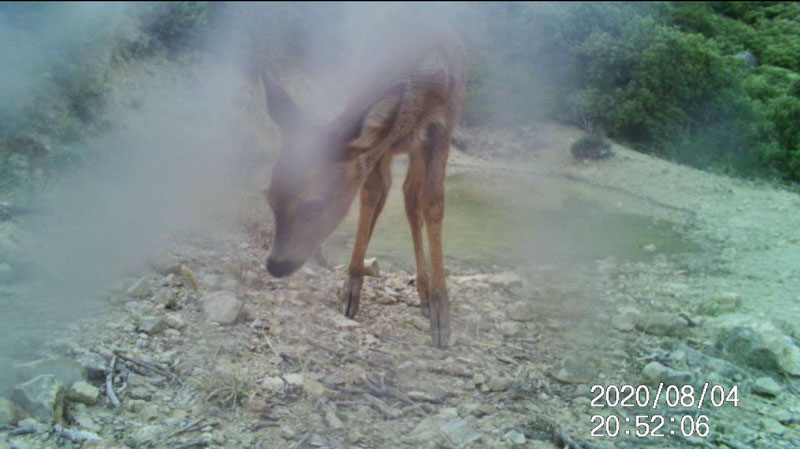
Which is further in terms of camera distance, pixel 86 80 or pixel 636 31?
pixel 86 80

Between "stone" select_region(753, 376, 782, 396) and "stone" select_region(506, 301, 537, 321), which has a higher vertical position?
"stone" select_region(753, 376, 782, 396)

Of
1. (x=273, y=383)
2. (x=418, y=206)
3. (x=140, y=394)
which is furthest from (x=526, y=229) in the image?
(x=140, y=394)

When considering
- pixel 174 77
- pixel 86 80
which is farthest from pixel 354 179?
pixel 174 77

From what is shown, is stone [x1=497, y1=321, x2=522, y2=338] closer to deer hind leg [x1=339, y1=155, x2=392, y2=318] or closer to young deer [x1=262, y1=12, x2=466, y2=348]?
young deer [x1=262, y1=12, x2=466, y2=348]

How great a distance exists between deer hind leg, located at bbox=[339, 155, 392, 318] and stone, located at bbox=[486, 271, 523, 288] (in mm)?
1270

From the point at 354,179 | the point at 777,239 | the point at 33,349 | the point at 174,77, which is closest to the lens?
the point at 33,349

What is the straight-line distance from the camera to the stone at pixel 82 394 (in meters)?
3.24

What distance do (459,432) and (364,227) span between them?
8.12ft

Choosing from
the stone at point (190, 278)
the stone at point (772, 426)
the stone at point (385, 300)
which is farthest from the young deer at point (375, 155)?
the stone at point (772, 426)

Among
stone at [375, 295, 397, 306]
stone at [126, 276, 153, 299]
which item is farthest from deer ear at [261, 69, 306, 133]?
stone at [375, 295, 397, 306]

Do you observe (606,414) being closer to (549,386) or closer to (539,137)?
(549,386)

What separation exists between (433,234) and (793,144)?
2.48 meters

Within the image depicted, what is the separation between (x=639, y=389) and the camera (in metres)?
3.96

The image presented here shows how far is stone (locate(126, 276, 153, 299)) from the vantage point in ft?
15.4
